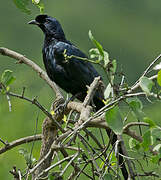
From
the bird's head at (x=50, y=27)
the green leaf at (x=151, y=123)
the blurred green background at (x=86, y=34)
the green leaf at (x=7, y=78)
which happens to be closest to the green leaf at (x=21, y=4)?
the green leaf at (x=7, y=78)

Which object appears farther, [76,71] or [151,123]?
[76,71]

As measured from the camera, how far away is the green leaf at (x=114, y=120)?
1979 millimetres

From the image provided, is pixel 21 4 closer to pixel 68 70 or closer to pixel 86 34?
pixel 68 70

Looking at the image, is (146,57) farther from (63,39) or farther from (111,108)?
(111,108)

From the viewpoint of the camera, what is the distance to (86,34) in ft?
56.3

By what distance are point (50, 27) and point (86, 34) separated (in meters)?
12.1

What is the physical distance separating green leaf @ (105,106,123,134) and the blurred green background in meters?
7.22

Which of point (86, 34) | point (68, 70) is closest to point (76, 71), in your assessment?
point (68, 70)

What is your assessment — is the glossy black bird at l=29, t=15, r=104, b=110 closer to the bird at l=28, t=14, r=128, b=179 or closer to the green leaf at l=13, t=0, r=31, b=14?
the bird at l=28, t=14, r=128, b=179

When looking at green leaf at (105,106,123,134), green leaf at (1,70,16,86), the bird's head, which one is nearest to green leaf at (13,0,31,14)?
green leaf at (1,70,16,86)

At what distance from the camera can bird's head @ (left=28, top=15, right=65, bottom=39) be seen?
16.6ft

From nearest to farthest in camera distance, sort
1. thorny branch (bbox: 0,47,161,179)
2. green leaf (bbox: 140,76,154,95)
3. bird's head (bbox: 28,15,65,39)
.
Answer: green leaf (bbox: 140,76,154,95), thorny branch (bbox: 0,47,161,179), bird's head (bbox: 28,15,65,39)

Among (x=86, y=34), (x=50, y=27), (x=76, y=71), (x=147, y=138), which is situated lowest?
(x=147, y=138)

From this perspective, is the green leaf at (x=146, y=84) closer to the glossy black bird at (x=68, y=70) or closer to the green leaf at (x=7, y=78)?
the green leaf at (x=7, y=78)
